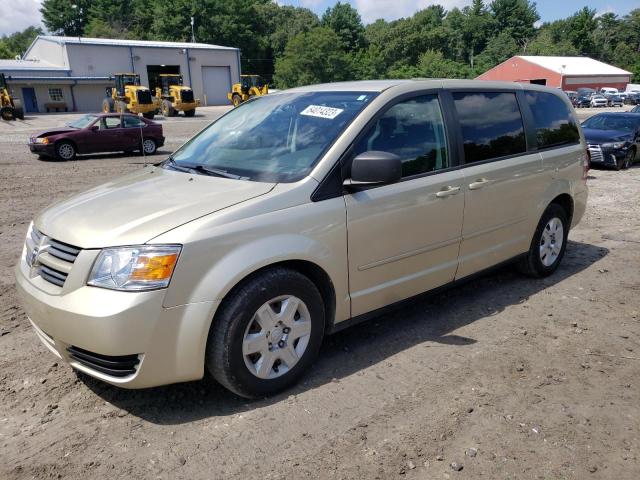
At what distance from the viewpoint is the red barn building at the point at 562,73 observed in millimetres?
70312

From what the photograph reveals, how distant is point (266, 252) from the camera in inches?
122

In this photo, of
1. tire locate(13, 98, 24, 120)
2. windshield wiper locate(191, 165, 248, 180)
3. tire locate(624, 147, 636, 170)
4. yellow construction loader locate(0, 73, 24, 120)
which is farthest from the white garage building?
windshield wiper locate(191, 165, 248, 180)

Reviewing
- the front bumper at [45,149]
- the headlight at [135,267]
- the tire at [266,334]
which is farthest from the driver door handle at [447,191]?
the front bumper at [45,149]

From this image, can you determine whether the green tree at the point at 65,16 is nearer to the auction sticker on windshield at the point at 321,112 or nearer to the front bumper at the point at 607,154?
the front bumper at the point at 607,154

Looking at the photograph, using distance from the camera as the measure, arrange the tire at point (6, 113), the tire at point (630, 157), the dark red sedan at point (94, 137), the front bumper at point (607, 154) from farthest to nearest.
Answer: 1. the tire at point (6, 113)
2. the dark red sedan at point (94, 137)
3. the tire at point (630, 157)
4. the front bumper at point (607, 154)

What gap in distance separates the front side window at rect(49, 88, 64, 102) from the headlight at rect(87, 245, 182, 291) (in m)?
51.1

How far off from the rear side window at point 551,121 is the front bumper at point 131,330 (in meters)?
3.73

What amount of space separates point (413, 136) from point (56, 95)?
5109 centimetres

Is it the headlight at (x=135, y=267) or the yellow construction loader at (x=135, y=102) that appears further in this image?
the yellow construction loader at (x=135, y=102)

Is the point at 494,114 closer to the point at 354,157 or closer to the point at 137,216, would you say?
the point at 354,157

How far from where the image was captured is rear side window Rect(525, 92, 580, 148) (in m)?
5.13

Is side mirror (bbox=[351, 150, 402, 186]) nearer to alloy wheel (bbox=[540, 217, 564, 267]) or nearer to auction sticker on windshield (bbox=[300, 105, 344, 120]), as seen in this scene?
auction sticker on windshield (bbox=[300, 105, 344, 120])

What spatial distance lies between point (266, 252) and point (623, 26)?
136m

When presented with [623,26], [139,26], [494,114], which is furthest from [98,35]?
[623,26]
